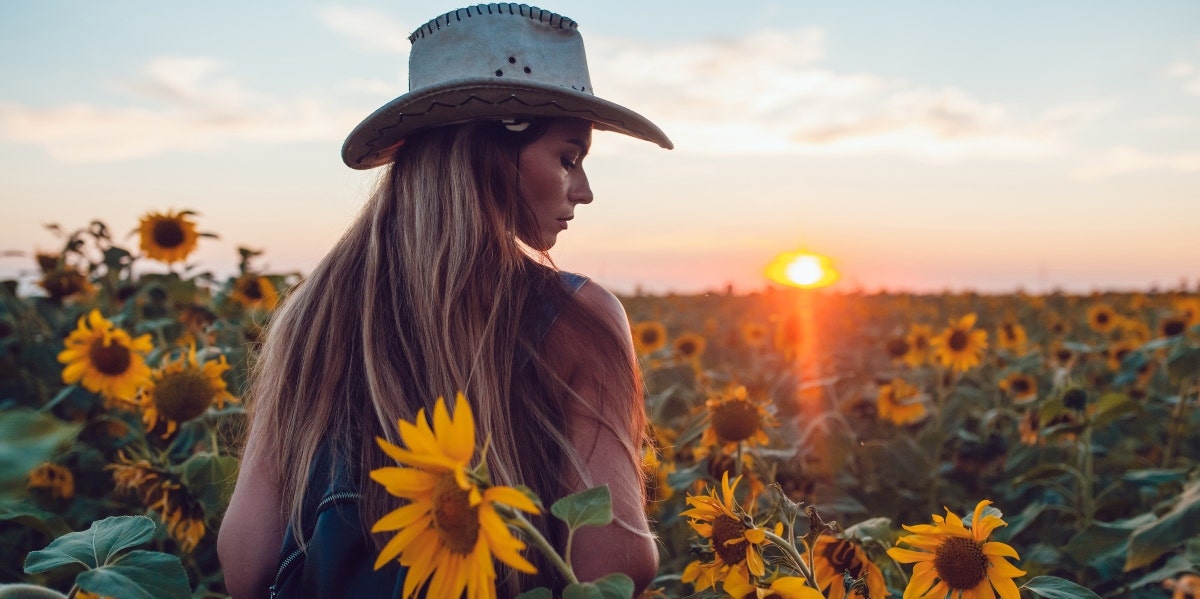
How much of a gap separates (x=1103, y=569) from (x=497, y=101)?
2.07m

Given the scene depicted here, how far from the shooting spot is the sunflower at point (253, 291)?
13.0 ft

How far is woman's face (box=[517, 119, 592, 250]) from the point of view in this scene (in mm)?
1712

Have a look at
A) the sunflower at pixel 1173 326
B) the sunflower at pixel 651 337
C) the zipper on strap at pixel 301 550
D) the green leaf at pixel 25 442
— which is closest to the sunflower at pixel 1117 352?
the sunflower at pixel 1173 326

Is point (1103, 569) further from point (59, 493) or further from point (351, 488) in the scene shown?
point (59, 493)

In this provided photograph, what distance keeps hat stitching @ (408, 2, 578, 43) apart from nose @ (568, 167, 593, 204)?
1.00 feet

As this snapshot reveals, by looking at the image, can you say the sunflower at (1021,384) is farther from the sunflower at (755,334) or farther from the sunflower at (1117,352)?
the sunflower at (755,334)

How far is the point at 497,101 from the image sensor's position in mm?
1626

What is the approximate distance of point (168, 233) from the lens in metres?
4.05

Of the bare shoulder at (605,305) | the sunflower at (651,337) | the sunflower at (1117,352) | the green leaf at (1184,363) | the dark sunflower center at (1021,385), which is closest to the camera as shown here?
the bare shoulder at (605,305)

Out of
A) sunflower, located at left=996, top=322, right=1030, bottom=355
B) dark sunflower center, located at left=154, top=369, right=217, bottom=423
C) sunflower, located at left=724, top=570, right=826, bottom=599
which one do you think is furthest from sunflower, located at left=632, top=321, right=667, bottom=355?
sunflower, located at left=724, top=570, right=826, bottom=599

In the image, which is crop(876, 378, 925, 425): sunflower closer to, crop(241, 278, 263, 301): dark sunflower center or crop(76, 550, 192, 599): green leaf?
crop(241, 278, 263, 301): dark sunflower center

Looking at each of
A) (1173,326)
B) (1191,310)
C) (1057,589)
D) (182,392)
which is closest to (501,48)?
(1057,589)

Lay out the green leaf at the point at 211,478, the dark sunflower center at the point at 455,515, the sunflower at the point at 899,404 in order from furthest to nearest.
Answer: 1. the sunflower at the point at 899,404
2. the green leaf at the point at 211,478
3. the dark sunflower center at the point at 455,515

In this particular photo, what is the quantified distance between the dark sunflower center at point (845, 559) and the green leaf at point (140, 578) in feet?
3.31
